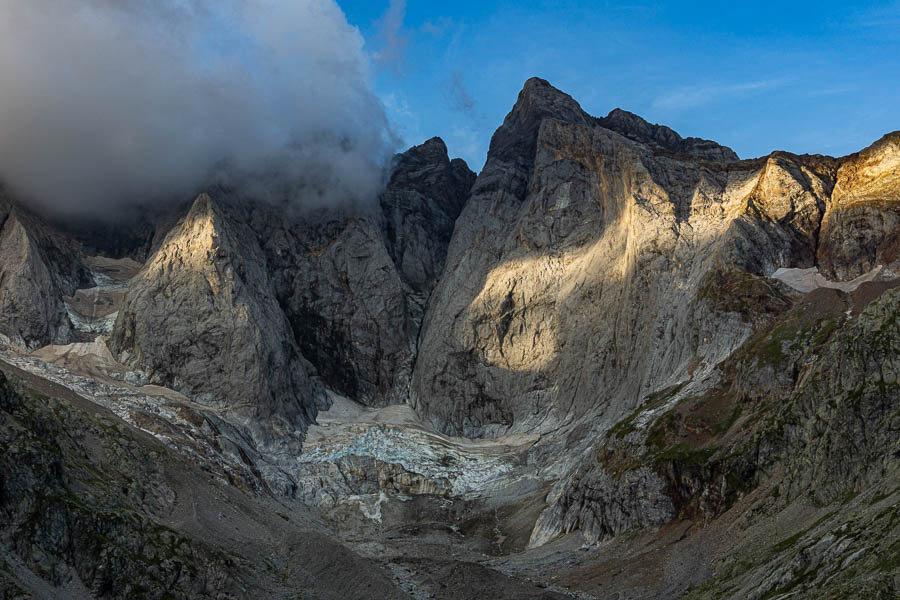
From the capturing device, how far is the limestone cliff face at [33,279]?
5399 inches

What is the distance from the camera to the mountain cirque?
63000mm

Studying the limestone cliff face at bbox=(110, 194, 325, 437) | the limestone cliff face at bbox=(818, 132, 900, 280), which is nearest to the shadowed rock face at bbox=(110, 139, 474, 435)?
the limestone cliff face at bbox=(110, 194, 325, 437)

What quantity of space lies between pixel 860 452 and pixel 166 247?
123 m

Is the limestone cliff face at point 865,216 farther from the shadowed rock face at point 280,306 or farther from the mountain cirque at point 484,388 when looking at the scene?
the shadowed rock face at point 280,306

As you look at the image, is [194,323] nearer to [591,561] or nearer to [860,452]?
[591,561]

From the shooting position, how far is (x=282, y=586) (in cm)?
7100

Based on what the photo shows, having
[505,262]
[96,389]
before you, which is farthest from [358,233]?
[96,389]

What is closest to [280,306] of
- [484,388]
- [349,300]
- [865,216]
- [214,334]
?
[349,300]

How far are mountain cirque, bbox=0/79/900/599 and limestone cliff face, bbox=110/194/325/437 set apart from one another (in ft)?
1.70

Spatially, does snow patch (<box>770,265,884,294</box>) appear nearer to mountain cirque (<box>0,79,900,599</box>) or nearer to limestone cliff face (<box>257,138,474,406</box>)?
mountain cirque (<box>0,79,900,599</box>)

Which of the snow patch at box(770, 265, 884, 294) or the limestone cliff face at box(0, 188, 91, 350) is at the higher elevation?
the limestone cliff face at box(0, 188, 91, 350)

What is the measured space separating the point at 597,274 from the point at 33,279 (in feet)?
306

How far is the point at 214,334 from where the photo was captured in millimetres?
142250

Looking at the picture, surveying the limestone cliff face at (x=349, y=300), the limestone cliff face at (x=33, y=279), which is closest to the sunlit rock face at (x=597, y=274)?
the limestone cliff face at (x=349, y=300)
